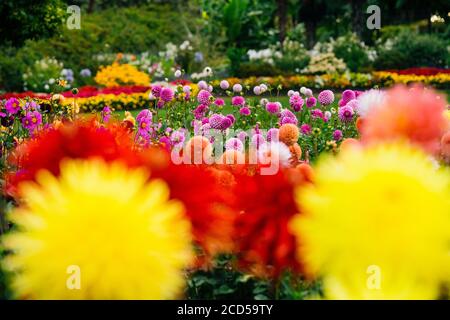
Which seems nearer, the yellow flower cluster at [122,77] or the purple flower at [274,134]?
the purple flower at [274,134]

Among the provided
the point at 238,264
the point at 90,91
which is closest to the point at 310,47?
the point at 90,91

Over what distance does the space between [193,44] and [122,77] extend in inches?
132

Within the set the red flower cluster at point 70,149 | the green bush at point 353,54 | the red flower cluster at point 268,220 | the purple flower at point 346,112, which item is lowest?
the red flower cluster at point 268,220

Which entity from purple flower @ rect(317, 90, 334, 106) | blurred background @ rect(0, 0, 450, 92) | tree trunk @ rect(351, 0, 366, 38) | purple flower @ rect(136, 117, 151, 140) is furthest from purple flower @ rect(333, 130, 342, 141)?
tree trunk @ rect(351, 0, 366, 38)

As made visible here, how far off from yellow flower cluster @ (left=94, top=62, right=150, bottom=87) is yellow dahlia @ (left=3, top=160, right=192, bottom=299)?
17355mm

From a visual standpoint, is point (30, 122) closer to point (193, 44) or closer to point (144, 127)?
point (144, 127)

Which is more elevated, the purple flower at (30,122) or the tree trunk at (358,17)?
the tree trunk at (358,17)

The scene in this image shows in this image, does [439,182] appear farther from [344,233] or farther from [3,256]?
[3,256]

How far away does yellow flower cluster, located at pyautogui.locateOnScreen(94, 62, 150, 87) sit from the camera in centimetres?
1808

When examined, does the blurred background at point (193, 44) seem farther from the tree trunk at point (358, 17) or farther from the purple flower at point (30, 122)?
the purple flower at point (30, 122)

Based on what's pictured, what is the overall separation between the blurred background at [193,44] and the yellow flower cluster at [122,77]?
486 millimetres

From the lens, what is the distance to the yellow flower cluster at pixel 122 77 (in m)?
18.1

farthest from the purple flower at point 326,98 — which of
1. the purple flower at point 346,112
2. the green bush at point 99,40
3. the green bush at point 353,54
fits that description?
the green bush at point 353,54
